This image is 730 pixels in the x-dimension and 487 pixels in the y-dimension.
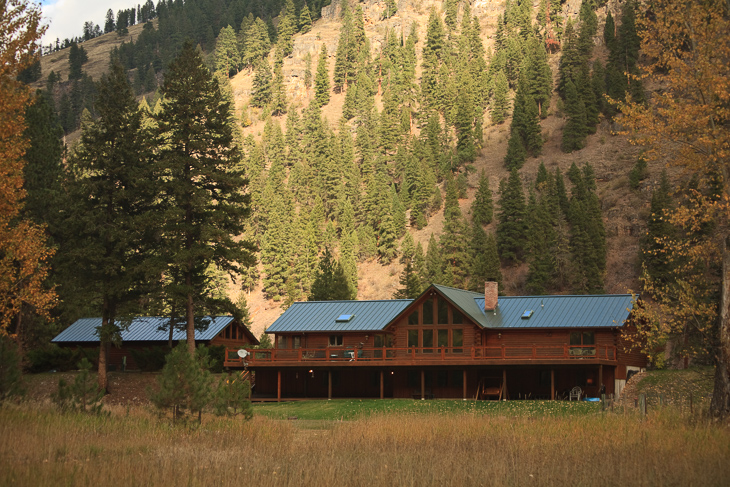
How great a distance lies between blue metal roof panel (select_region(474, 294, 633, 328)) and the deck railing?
72.5 inches

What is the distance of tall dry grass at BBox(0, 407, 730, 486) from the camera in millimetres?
12484

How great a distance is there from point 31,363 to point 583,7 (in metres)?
106

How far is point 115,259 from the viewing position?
127 ft

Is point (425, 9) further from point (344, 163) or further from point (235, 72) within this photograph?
point (344, 163)

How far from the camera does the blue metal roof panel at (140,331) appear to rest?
4884cm

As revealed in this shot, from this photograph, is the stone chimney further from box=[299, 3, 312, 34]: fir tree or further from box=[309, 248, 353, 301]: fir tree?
box=[299, 3, 312, 34]: fir tree

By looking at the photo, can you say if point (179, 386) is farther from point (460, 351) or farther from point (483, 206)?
point (483, 206)

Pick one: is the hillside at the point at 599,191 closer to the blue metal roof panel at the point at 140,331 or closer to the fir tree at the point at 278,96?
the fir tree at the point at 278,96

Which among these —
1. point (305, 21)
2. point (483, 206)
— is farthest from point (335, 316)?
point (305, 21)

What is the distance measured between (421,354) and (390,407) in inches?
285

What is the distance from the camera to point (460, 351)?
40.2 m

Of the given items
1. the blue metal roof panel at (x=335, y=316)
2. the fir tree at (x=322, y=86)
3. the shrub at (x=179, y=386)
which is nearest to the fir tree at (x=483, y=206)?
the blue metal roof panel at (x=335, y=316)

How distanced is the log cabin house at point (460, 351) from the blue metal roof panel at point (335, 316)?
12 centimetres

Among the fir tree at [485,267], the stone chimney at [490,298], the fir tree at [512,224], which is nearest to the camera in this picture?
the stone chimney at [490,298]
